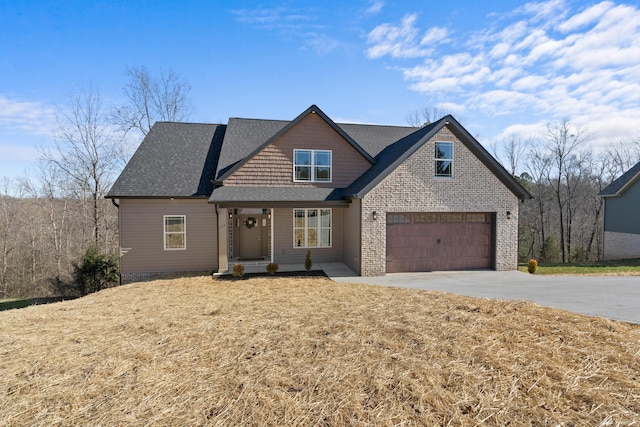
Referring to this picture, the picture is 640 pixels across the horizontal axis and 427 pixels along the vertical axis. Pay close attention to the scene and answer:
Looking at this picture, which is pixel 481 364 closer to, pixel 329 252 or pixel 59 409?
pixel 59 409

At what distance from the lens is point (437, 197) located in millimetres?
12359

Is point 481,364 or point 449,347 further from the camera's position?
point 449,347

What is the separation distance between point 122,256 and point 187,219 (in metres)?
3.06

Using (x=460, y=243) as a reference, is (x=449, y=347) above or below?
below

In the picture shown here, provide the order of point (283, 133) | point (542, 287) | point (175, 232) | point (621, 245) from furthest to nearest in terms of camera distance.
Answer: point (621, 245) < point (283, 133) < point (175, 232) < point (542, 287)

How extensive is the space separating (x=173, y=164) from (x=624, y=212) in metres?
28.1

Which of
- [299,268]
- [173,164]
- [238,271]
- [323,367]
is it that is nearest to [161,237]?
[173,164]

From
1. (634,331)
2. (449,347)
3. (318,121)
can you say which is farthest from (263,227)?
(634,331)

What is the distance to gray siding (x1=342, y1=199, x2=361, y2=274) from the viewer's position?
12.2 meters

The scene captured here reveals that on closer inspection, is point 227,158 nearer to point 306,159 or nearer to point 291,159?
point 291,159

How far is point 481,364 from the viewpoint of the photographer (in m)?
4.61

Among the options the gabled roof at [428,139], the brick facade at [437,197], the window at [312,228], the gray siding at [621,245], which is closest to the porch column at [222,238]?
the window at [312,228]

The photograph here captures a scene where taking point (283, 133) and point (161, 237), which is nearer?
point (161, 237)

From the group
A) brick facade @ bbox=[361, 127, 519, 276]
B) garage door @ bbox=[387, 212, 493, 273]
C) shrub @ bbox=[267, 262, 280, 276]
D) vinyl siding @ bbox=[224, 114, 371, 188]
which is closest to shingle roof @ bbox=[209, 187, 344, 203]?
vinyl siding @ bbox=[224, 114, 371, 188]
